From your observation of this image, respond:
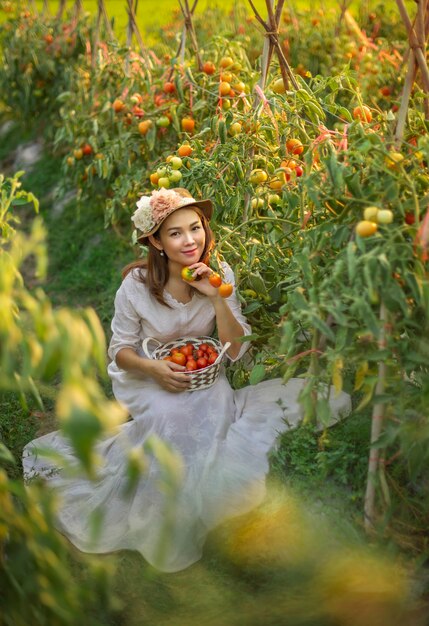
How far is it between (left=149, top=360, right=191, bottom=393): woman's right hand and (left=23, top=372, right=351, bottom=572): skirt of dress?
5 centimetres

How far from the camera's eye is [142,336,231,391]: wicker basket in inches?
107

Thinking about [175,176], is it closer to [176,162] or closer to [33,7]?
[176,162]

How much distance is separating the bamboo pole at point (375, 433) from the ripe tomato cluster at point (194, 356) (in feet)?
2.40

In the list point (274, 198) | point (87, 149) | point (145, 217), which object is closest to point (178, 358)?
point (145, 217)

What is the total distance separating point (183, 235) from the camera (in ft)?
8.98

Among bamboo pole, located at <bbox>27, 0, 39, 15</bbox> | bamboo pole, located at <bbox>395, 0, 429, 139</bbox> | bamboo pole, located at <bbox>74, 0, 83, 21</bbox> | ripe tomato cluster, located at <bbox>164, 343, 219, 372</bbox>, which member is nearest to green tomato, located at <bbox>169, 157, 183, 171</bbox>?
ripe tomato cluster, located at <bbox>164, 343, 219, 372</bbox>

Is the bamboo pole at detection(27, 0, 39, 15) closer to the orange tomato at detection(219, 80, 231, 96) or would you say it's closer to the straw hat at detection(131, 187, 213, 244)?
the orange tomato at detection(219, 80, 231, 96)

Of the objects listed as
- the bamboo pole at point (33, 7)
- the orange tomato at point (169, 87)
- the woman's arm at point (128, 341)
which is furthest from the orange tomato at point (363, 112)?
the bamboo pole at point (33, 7)

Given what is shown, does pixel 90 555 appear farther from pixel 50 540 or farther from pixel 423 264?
pixel 423 264

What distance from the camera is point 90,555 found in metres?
2.48

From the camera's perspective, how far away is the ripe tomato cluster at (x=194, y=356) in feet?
9.04

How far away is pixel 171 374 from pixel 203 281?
0.33 meters

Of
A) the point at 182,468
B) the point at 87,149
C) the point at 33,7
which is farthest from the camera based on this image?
the point at 33,7

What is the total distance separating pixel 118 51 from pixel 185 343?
7.65 feet
